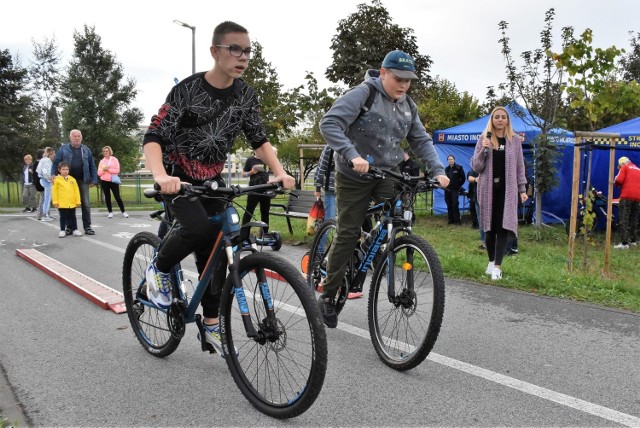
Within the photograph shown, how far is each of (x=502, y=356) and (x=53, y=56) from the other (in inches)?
1508

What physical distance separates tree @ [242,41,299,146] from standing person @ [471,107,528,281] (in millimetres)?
12667

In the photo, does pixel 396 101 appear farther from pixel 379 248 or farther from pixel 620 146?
pixel 620 146

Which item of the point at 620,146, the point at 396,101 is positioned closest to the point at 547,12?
the point at 620,146

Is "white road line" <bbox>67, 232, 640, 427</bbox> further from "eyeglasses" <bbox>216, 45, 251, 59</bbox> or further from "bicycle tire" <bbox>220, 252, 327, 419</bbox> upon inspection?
"eyeglasses" <bbox>216, 45, 251, 59</bbox>

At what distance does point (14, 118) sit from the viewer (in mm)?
28266

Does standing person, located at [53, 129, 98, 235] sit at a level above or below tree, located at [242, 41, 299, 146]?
below

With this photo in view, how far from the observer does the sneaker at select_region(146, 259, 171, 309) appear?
3.67 metres

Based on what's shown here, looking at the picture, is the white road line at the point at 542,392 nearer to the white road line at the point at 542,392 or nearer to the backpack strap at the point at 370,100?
the white road line at the point at 542,392

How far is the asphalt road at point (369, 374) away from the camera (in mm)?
3033

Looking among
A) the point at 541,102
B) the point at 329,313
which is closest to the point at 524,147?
the point at 541,102

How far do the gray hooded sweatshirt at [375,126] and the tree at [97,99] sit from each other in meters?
27.0

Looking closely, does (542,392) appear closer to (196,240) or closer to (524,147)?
(196,240)

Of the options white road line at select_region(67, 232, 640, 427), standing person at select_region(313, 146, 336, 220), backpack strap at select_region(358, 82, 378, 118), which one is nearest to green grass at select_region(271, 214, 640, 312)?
standing person at select_region(313, 146, 336, 220)

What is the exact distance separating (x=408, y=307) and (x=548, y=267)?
178 inches
